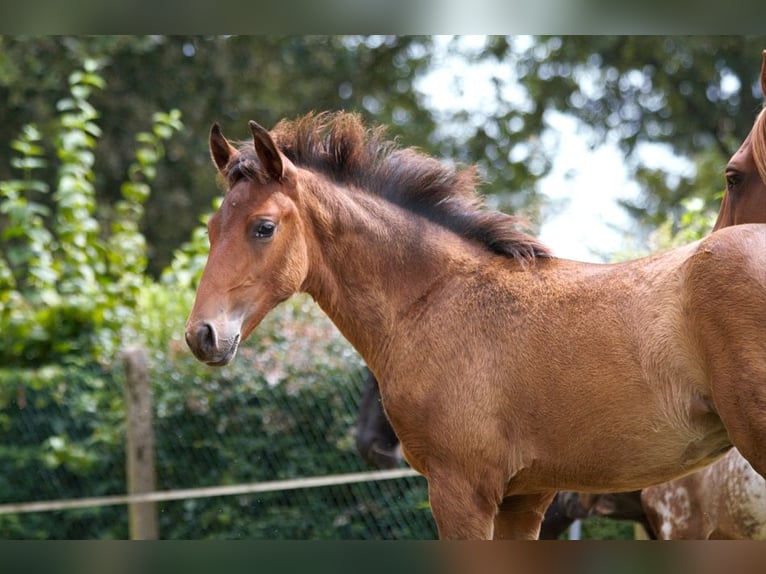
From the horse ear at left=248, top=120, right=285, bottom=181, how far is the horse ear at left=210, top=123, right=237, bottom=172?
0.95 ft

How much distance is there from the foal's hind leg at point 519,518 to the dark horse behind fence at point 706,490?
139 centimetres

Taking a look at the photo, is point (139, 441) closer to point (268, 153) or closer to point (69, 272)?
point (69, 272)

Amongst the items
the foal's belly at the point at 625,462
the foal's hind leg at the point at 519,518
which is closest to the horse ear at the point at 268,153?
the foal's belly at the point at 625,462

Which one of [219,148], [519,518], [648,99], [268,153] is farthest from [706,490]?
[648,99]

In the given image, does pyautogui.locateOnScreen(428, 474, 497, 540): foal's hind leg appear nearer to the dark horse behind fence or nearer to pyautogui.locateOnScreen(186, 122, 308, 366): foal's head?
pyautogui.locateOnScreen(186, 122, 308, 366): foal's head

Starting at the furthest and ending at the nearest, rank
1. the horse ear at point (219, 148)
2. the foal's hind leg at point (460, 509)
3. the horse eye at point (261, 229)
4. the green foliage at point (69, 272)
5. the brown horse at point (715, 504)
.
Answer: the green foliage at point (69, 272)
the brown horse at point (715, 504)
the horse ear at point (219, 148)
the horse eye at point (261, 229)
the foal's hind leg at point (460, 509)

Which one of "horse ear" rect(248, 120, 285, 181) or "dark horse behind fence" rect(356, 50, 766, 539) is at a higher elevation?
"horse ear" rect(248, 120, 285, 181)

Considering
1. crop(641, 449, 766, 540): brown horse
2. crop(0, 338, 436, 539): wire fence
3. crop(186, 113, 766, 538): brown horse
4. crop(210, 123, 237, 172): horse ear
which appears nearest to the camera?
crop(186, 113, 766, 538): brown horse

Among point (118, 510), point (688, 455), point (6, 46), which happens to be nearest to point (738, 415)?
point (688, 455)

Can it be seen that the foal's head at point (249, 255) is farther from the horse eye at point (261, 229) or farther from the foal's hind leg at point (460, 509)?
the foal's hind leg at point (460, 509)

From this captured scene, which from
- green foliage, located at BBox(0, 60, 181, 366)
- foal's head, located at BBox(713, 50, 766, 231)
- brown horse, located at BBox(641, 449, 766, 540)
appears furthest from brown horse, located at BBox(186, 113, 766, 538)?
green foliage, located at BBox(0, 60, 181, 366)

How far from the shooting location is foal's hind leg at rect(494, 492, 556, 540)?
163 inches

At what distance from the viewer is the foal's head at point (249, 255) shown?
379 centimetres

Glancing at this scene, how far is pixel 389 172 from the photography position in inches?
171
